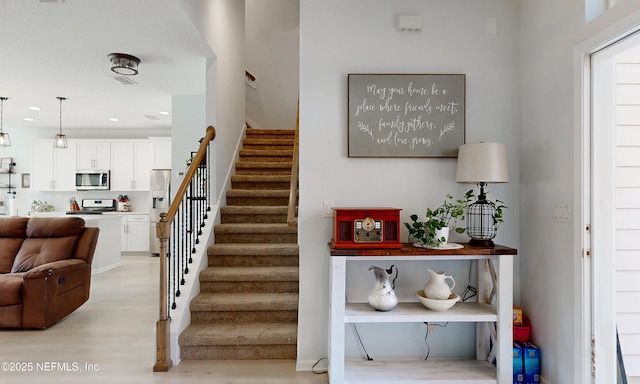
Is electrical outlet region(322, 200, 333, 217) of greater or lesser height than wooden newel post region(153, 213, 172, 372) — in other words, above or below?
above

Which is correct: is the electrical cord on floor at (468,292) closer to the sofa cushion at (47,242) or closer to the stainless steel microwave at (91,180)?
the sofa cushion at (47,242)

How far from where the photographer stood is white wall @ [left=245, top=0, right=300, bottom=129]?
661 centimetres

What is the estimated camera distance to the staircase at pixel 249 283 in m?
2.68

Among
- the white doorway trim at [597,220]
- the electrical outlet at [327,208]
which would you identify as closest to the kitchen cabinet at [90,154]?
the electrical outlet at [327,208]

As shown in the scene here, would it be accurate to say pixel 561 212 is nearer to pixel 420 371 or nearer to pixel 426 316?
pixel 426 316

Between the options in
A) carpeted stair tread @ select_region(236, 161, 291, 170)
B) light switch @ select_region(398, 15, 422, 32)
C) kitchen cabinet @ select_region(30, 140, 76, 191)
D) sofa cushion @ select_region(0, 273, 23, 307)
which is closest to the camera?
light switch @ select_region(398, 15, 422, 32)

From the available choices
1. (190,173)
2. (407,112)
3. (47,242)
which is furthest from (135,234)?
(407,112)

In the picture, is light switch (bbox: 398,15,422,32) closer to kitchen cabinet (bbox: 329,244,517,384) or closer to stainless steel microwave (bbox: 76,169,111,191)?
kitchen cabinet (bbox: 329,244,517,384)

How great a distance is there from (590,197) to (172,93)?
500 centimetres

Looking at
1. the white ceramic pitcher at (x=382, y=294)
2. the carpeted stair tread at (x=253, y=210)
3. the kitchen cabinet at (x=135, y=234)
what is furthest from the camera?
the kitchen cabinet at (x=135, y=234)

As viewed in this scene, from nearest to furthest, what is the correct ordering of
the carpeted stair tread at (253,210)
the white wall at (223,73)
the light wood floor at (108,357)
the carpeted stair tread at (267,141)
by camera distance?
the light wood floor at (108,357) < the white wall at (223,73) < the carpeted stair tread at (253,210) < the carpeted stair tread at (267,141)

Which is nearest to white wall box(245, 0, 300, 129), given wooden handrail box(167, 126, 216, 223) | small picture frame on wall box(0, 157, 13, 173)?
wooden handrail box(167, 126, 216, 223)

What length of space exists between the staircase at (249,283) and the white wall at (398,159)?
348 millimetres

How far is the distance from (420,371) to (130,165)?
7.12m
